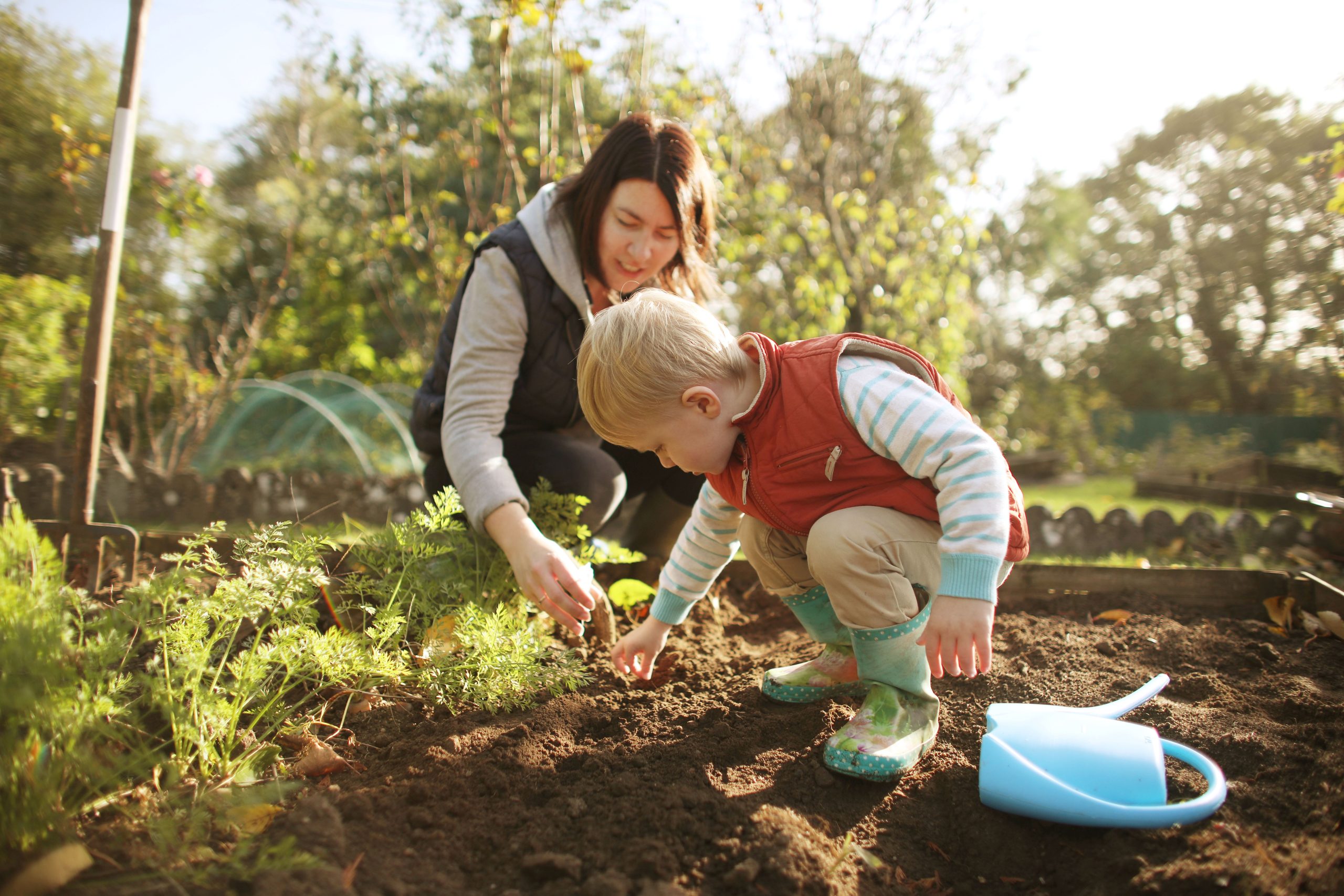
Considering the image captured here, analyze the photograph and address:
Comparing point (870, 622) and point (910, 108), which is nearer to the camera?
point (870, 622)

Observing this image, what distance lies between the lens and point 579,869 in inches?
42.5

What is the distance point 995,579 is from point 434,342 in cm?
494

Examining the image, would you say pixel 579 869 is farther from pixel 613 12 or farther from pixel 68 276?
pixel 68 276

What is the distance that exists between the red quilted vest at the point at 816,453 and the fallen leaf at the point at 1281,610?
3.27ft

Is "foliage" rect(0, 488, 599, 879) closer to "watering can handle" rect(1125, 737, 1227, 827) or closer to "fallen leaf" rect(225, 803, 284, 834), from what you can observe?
"fallen leaf" rect(225, 803, 284, 834)

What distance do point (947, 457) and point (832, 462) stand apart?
22 centimetres

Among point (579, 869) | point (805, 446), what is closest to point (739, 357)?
point (805, 446)

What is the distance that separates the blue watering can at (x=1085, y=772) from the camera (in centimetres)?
111

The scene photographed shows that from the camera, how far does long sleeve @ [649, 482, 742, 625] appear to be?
1729mm

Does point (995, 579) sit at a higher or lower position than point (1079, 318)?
lower

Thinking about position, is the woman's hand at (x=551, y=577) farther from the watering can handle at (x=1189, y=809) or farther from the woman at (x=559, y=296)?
the watering can handle at (x=1189, y=809)

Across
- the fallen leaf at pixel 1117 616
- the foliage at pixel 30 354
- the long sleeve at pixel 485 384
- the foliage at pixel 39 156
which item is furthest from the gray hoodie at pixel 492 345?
the foliage at pixel 39 156


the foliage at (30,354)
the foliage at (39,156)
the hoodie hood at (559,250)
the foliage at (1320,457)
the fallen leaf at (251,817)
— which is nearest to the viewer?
the fallen leaf at (251,817)

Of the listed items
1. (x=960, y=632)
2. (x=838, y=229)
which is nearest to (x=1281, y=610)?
(x=960, y=632)
